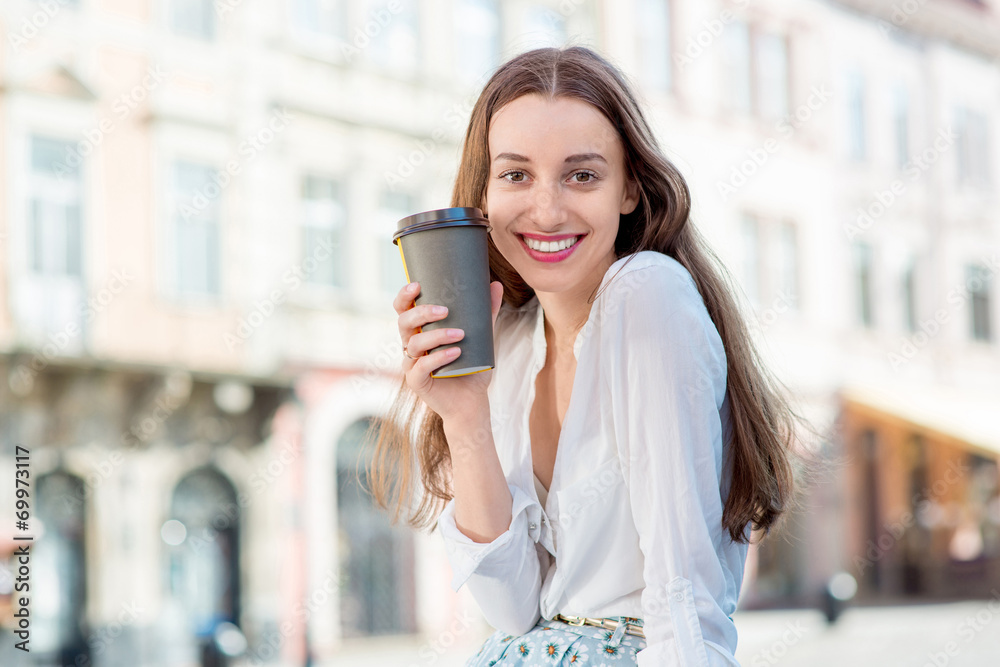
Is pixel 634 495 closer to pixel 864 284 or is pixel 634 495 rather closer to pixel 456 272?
pixel 456 272

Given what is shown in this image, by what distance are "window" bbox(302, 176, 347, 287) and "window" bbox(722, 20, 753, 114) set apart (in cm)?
766

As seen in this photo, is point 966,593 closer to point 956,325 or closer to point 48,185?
point 956,325

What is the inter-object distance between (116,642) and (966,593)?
12951mm

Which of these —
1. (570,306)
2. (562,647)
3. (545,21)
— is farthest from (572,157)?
(545,21)

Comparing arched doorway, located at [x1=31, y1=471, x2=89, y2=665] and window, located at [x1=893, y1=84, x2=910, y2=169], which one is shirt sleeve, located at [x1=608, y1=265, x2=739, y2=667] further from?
window, located at [x1=893, y1=84, x2=910, y2=169]

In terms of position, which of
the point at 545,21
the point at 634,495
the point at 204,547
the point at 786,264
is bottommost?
the point at 204,547

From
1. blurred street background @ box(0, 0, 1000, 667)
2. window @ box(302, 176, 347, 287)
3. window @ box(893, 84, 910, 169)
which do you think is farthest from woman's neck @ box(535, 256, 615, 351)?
window @ box(893, 84, 910, 169)

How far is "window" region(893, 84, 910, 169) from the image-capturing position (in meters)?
20.3

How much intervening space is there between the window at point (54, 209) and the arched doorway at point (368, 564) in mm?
3624

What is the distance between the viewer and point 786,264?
1831 centimetres

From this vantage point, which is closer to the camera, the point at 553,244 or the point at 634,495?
the point at 634,495

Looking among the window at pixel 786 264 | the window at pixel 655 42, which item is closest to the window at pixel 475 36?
the window at pixel 655 42

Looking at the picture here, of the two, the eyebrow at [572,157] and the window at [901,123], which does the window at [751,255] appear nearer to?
the window at [901,123]

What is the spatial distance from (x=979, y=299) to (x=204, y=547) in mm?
15851
